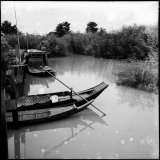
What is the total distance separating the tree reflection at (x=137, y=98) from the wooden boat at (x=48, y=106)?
1789 mm

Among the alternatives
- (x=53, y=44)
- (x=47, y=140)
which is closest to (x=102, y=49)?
(x=53, y=44)

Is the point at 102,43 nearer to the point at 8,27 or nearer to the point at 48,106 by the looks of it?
the point at 48,106

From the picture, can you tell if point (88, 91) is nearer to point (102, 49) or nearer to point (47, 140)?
point (47, 140)

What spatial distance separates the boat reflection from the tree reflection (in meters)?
1.98

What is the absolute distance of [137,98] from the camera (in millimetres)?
8719

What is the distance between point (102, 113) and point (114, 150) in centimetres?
228

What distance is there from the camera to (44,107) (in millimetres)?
6500

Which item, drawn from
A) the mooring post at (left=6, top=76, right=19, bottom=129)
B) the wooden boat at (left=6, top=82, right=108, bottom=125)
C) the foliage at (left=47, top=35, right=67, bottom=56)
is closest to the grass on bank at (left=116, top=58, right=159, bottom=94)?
the wooden boat at (left=6, top=82, right=108, bottom=125)

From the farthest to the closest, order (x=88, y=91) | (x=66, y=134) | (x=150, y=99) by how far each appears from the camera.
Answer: (x=150, y=99) < (x=88, y=91) < (x=66, y=134)

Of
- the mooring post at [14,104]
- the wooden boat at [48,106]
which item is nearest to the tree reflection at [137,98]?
the wooden boat at [48,106]

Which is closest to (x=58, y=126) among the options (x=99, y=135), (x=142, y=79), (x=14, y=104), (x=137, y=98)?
(x=99, y=135)

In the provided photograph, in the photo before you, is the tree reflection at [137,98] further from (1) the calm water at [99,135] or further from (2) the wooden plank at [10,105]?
(2) the wooden plank at [10,105]

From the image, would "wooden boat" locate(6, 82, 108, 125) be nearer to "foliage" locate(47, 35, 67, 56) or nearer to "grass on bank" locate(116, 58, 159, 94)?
"grass on bank" locate(116, 58, 159, 94)

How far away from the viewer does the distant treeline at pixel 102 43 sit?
1859 centimetres
